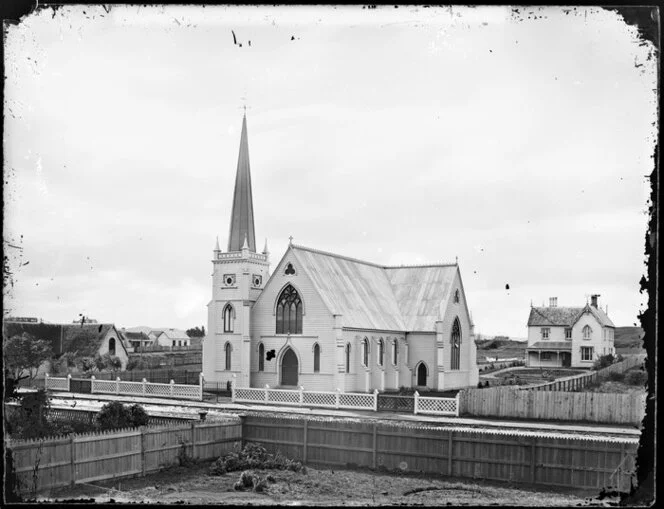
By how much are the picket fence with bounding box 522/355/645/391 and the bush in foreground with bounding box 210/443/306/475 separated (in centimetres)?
2142

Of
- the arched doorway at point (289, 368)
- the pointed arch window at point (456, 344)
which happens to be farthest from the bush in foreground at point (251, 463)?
the pointed arch window at point (456, 344)

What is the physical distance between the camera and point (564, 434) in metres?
29.7

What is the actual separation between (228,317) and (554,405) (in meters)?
22.5

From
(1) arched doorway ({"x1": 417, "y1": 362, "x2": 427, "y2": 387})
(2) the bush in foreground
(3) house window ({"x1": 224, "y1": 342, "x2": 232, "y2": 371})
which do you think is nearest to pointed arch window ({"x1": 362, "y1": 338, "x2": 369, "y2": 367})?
(1) arched doorway ({"x1": 417, "y1": 362, "x2": 427, "y2": 387})

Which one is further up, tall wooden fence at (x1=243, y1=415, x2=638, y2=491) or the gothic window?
the gothic window

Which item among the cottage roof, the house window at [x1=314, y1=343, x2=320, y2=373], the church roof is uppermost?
the church roof

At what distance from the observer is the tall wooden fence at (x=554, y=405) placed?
33031 millimetres

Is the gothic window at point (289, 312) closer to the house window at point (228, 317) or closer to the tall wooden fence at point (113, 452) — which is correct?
the house window at point (228, 317)

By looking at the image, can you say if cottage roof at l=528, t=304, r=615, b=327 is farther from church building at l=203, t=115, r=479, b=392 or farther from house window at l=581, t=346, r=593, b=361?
church building at l=203, t=115, r=479, b=392

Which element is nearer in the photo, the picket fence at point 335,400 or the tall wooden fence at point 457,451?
the tall wooden fence at point 457,451

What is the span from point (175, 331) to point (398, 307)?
82.3 m

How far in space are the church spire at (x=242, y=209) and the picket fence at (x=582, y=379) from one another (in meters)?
20.2

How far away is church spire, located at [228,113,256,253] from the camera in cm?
4944

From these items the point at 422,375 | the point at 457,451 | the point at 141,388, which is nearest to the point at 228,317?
the point at 141,388
